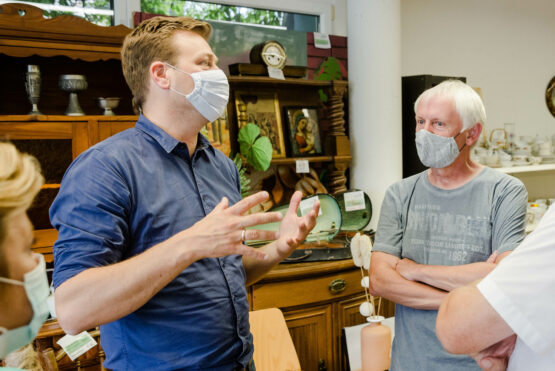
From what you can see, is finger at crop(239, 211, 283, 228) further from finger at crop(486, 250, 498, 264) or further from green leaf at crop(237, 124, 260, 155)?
green leaf at crop(237, 124, 260, 155)

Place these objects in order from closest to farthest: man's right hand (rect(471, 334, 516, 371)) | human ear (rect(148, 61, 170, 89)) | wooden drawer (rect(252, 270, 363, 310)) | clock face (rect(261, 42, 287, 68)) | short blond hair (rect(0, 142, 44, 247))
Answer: short blond hair (rect(0, 142, 44, 247)) < man's right hand (rect(471, 334, 516, 371)) < human ear (rect(148, 61, 170, 89)) < wooden drawer (rect(252, 270, 363, 310)) < clock face (rect(261, 42, 287, 68))

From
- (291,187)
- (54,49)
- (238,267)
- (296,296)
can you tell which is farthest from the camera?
(291,187)

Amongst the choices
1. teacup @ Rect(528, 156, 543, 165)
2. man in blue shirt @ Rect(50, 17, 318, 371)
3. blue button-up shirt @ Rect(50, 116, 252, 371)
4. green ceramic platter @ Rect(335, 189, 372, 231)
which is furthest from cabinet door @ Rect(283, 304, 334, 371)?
teacup @ Rect(528, 156, 543, 165)

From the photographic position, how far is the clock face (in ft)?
10.3

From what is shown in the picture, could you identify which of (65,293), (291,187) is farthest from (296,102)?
(65,293)

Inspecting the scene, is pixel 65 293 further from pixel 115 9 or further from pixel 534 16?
pixel 534 16

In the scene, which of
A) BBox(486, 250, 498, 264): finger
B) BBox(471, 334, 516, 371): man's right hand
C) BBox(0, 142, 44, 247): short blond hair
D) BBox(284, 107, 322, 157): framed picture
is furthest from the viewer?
BBox(284, 107, 322, 157): framed picture

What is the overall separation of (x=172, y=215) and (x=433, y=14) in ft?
11.7

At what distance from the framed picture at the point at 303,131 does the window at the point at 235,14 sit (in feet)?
2.01

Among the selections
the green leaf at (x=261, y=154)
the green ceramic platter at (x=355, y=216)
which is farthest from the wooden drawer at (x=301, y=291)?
the green leaf at (x=261, y=154)

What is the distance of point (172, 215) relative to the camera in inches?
49.1

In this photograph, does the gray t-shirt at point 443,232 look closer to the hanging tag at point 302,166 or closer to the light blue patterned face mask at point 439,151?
the light blue patterned face mask at point 439,151

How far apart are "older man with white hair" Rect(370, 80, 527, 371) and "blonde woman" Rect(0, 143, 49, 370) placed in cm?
132

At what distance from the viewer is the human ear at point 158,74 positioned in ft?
4.56
